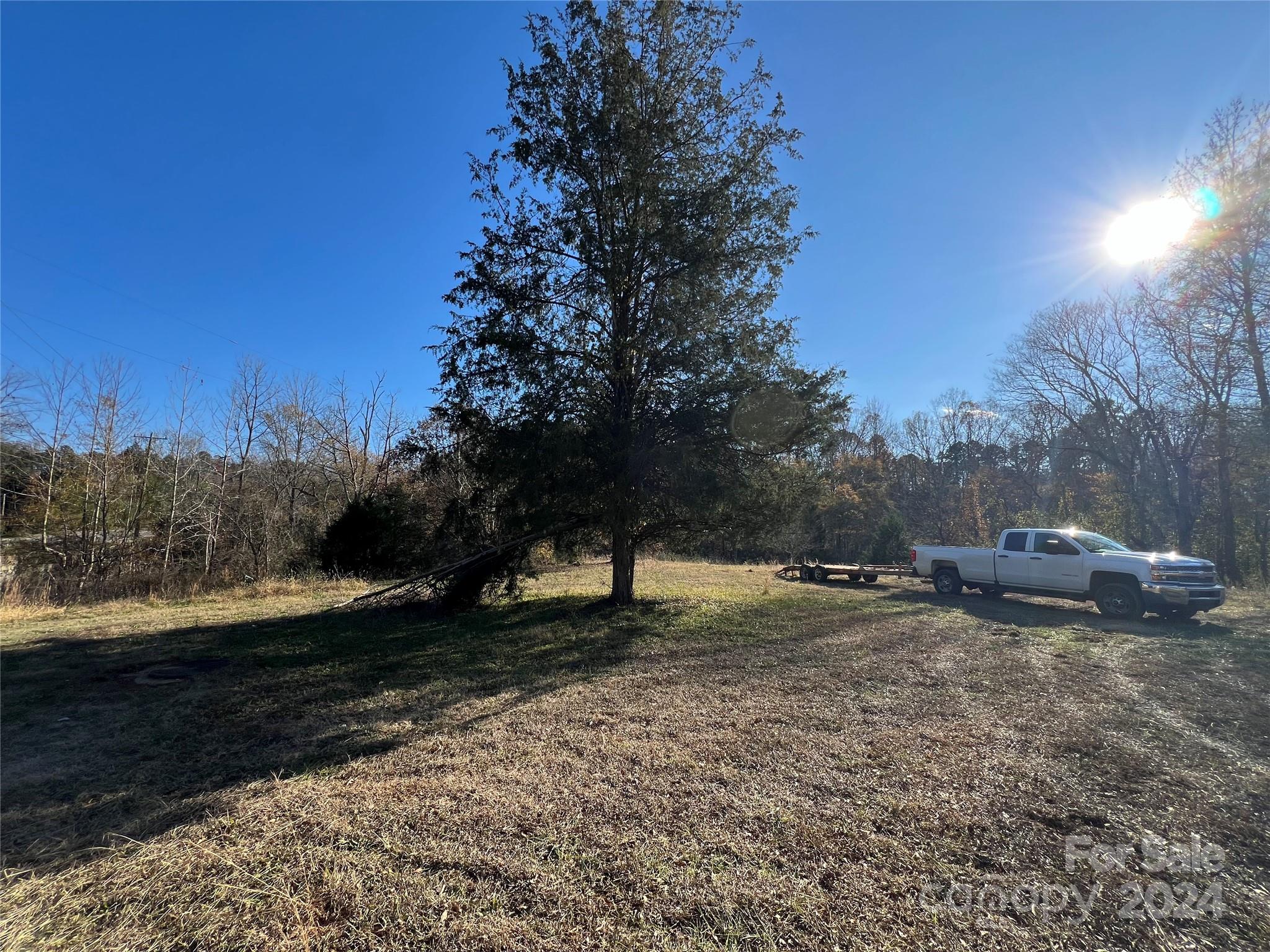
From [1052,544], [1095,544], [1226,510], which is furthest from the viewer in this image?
[1226,510]

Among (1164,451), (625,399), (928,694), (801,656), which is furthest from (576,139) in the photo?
(1164,451)

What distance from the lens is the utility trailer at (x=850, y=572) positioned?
18.0 meters

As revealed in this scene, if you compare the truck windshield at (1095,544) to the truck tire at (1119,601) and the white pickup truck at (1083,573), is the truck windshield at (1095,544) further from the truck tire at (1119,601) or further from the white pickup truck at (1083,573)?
the truck tire at (1119,601)

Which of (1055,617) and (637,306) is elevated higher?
(637,306)

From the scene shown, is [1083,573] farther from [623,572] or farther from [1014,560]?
[623,572]

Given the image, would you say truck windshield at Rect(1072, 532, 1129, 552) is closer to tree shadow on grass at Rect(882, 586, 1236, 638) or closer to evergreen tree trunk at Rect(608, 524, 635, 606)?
tree shadow on grass at Rect(882, 586, 1236, 638)

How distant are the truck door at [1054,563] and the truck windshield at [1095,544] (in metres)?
0.27

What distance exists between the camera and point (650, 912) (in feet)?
7.91

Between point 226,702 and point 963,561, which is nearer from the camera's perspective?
point 226,702

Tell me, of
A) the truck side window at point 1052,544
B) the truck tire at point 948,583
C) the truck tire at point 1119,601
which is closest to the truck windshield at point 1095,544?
the truck side window at point 1052,544

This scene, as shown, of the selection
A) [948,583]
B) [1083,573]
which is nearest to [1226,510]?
[948,583]

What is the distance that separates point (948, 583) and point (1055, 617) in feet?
11.6

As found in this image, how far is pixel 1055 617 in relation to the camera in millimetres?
10930

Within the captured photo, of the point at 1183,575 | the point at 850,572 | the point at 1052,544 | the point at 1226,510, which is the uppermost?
the point at 1226,510
